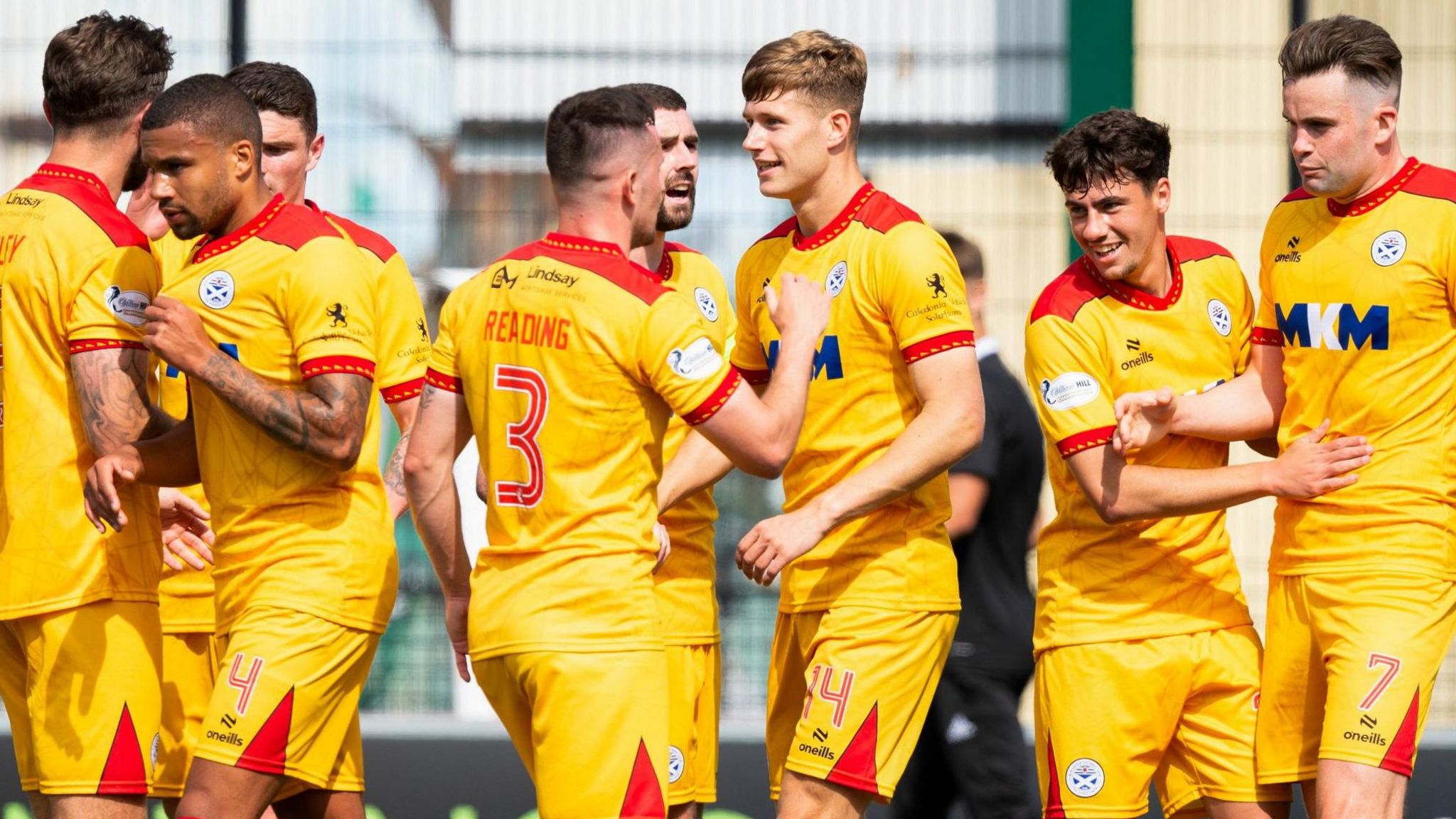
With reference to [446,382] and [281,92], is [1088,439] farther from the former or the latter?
[281,92]

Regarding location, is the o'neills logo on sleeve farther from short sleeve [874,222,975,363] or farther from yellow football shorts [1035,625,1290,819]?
yellow football shorts [1035,625,1290,819]

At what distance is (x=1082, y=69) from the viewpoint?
9.20 meters

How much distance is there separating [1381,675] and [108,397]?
342cm

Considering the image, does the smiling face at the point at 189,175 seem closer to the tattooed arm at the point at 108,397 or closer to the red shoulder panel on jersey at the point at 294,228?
the red shoulder panel on jersey at the point at 294,228

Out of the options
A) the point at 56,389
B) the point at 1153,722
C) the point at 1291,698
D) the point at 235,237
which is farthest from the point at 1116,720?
the point at 56,389

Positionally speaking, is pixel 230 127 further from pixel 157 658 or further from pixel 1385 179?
pixel 1385 179

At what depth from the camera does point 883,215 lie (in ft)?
16.8

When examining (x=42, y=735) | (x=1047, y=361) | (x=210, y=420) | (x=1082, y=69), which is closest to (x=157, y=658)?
(x=42, y=735)

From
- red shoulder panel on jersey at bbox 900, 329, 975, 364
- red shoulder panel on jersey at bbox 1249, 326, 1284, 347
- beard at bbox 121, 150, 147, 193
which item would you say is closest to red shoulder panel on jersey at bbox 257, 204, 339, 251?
beard at bbox 121, 150, 147, 193

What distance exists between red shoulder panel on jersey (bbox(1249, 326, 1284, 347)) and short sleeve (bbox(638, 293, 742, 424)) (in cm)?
171

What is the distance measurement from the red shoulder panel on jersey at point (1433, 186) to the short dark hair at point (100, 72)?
3.47 m

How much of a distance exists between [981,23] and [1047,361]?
14.8 feet

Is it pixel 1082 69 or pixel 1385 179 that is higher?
pixel 1082 69

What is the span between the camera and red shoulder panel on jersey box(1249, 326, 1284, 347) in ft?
16.7
